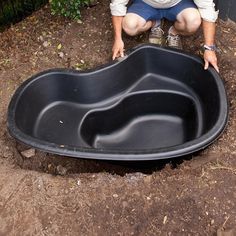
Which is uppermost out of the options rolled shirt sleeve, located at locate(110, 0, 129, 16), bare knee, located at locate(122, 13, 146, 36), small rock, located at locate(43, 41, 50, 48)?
rolled shirt sleeve, located at locate(110, 0, 129, 16)

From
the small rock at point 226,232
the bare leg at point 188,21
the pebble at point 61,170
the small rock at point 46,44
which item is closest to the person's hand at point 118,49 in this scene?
the bare leg at point 188,21

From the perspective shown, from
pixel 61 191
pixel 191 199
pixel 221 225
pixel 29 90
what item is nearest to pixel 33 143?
pixel 61 191

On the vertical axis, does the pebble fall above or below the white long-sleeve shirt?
below

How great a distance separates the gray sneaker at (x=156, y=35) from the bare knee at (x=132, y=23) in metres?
0.09

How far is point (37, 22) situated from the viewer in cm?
284

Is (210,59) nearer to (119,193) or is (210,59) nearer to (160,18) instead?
(160,18)

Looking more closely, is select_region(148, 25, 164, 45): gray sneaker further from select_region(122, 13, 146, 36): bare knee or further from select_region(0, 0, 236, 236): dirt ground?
select_region(0, 0, 236, 236): dirt ground

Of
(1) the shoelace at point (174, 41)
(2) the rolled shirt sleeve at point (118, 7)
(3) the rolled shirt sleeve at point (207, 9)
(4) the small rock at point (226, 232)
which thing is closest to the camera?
(4) the small rock at point (226, 232)

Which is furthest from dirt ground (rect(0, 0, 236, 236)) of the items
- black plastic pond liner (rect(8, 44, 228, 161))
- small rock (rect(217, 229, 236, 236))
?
black plastic pond liner (rect(8, 44, 228, 161))

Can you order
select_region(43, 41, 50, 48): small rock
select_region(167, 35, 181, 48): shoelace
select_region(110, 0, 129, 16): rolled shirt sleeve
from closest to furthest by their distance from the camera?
select_region(110, 0, 129, 16): rolled shirt sleeve → select_region(167, 35, 181, 48): shoelace → select_region(43, 41, 50, 48): small rock

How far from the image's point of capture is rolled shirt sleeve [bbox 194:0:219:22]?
237 centimetres

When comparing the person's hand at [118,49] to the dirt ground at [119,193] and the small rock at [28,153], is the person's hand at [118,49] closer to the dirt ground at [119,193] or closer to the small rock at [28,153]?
the dirt ground at [119,193]

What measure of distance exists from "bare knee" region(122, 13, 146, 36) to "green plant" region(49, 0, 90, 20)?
297 mm

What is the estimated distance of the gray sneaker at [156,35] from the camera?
2660mm
